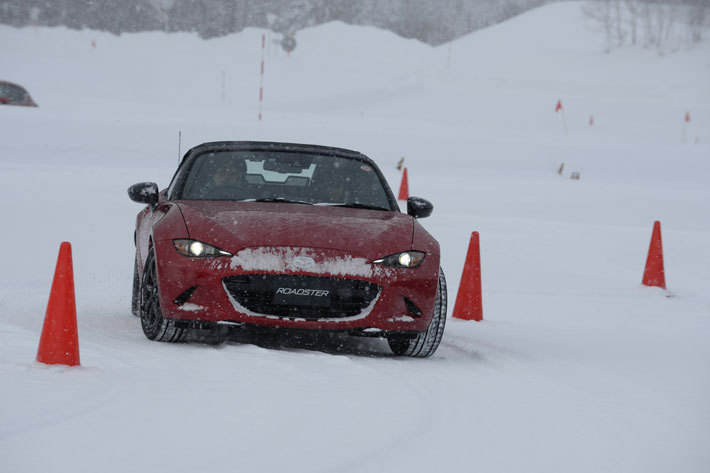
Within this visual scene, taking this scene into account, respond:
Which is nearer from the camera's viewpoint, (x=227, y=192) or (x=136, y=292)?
(x=227, y=192)

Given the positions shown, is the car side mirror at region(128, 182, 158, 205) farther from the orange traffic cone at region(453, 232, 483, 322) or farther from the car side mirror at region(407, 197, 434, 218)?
the orange traffic cone at region(453, 232, 483, 322)

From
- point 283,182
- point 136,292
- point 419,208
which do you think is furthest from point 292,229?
point 136,292

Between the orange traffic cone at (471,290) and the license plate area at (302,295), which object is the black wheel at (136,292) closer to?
the license plate area at (302,295)

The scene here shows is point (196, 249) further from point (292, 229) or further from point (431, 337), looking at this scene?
point (431, 337)

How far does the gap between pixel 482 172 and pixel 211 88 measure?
1843 cm

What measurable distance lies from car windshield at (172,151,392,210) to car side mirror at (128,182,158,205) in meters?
0.20

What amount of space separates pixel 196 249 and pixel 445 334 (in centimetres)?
252

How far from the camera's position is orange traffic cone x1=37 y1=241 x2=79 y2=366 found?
15.9 ft

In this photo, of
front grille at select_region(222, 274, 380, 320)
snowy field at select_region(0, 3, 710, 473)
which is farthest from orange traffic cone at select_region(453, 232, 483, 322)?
front grille at select_region(222, 274, 380, 320)

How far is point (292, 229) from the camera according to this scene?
590 centimetres

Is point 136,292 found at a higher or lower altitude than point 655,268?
higher

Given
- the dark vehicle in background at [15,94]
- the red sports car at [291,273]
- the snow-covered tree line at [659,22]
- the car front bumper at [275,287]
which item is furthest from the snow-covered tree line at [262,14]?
the car front bumper at [275,287]

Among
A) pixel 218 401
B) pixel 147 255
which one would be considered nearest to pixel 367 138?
pixel 147 255

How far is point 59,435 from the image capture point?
3.68 m
